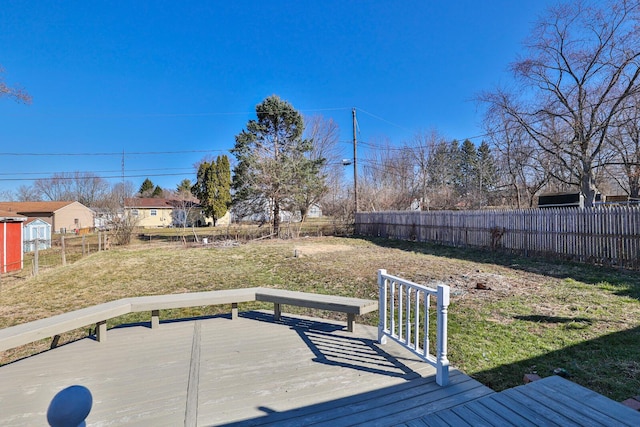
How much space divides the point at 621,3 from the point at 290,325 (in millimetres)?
16775

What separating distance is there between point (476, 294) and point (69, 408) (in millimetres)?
5852

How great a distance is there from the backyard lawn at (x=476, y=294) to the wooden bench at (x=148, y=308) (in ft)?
3.53

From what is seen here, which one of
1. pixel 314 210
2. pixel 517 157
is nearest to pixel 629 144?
pixel 517 157

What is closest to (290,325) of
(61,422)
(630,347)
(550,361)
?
(550,361)

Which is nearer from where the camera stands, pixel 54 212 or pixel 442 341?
pixel 442 341

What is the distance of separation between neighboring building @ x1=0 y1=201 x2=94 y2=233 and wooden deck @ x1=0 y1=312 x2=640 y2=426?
115ft

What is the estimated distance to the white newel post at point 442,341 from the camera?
7.86 feet

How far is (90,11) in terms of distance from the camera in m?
10.5

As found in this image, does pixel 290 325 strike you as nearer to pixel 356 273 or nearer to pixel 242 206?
pixel 356 273

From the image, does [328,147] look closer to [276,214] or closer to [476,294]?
[276,214]

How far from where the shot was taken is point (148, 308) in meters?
3.74

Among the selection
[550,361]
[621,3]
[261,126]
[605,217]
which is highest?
[621,3]

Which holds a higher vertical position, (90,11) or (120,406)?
(90,11)

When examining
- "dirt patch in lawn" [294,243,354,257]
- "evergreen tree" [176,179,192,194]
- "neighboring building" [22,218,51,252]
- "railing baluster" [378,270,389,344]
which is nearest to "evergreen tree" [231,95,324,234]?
"dirt patch in lawn" [294,243,354,257]
